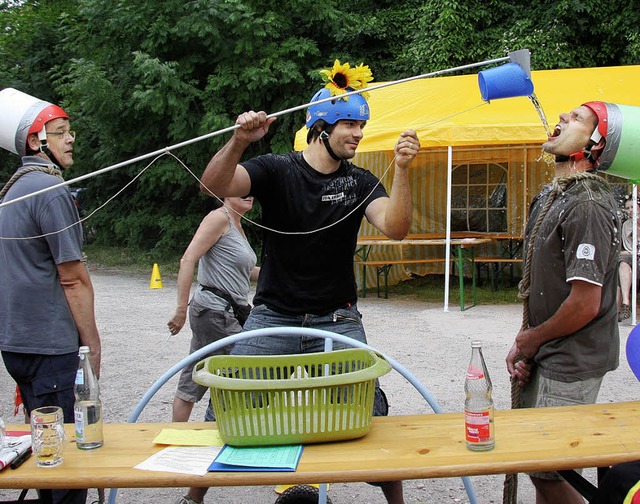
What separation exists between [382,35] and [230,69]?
150 inches

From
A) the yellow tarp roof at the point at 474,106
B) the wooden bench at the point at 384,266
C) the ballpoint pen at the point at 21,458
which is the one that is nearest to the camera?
→ the ballpoint pen at the point at 21,458

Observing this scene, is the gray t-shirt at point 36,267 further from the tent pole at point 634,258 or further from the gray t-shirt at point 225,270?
the tent pole at point 634,258

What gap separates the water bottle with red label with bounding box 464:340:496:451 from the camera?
2.38 metres

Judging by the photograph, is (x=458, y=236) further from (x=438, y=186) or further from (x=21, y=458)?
(x=21, y=458)

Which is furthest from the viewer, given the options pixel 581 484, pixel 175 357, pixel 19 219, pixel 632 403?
pixel 175 357

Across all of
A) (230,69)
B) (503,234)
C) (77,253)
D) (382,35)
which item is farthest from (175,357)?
(382,35)

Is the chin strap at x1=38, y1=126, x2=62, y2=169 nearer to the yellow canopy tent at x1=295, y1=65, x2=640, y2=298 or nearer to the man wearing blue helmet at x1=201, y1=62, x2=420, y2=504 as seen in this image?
the man wearing blue helmet at x1=201, y1=62, x2=420, y2=504

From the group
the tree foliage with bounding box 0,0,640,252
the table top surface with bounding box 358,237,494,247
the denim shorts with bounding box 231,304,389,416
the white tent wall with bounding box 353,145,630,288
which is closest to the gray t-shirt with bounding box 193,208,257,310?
the denim shorts with bounding box 231,304,389,416

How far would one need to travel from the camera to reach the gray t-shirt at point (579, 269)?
9.63ft

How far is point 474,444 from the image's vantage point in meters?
2.39

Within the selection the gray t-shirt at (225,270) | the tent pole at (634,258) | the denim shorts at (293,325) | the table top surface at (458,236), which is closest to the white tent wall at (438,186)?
the table top surface at (458,236)

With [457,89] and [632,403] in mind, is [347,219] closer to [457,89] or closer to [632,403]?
[632,403]

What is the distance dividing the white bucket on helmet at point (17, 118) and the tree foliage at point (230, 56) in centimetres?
1224

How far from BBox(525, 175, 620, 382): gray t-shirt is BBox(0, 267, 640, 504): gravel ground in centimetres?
148
